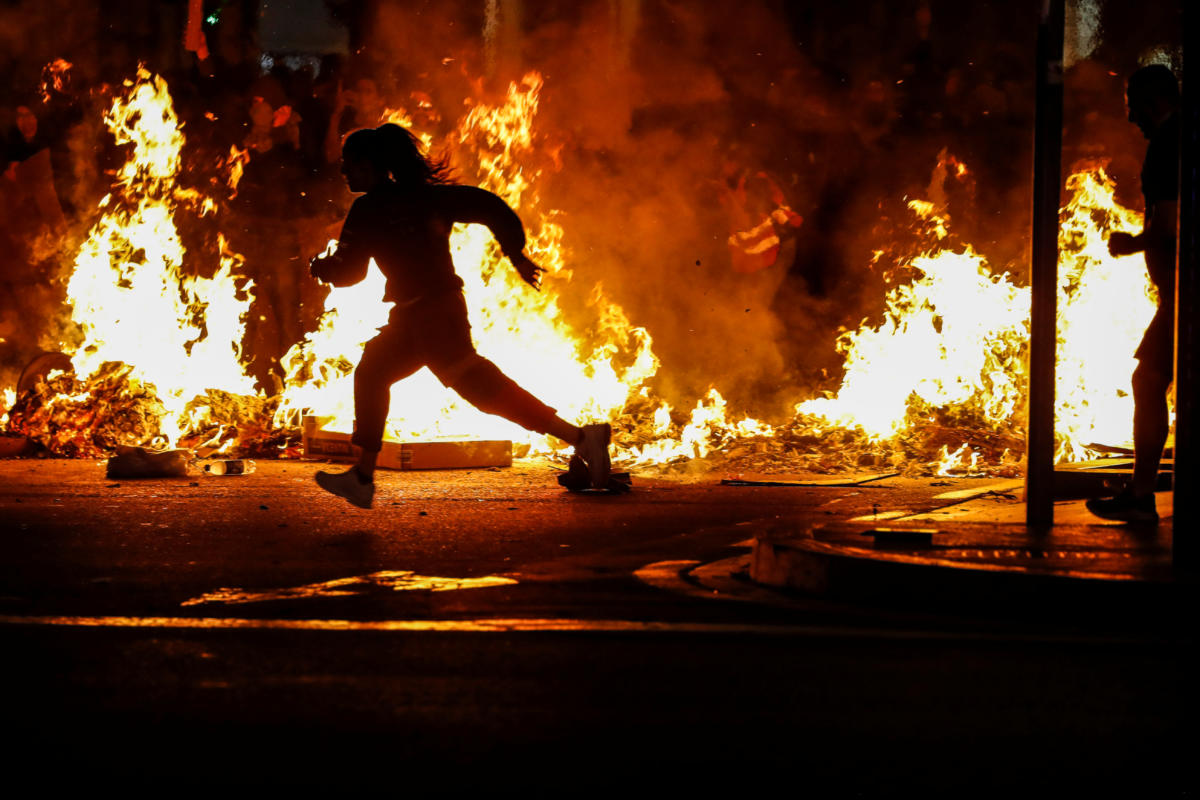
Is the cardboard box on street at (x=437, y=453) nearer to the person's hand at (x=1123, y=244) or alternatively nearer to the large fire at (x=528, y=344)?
the large fire at (x=528, y=344)

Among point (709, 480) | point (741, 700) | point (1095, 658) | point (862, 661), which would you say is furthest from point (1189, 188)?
point (709, 480)

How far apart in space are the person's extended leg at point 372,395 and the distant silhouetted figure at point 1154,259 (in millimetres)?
3220

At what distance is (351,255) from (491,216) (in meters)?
0.71

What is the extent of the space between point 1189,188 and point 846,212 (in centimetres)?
1023

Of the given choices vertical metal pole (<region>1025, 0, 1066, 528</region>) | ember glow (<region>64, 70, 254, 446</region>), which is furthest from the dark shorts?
ember glow (<region>64, 70, 254, 446</region>)

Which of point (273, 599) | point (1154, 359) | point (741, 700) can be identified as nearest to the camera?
point (741, 700)

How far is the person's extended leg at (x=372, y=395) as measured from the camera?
726 cm

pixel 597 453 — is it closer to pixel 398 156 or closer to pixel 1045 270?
pixel 398 156

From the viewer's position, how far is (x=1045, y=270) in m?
6.16

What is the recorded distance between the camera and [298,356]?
13477 millimetres

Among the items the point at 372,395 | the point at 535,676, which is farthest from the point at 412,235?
the point at 535,676

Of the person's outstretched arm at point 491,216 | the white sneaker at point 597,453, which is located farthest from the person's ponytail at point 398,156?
the white sneaker at point 597,453

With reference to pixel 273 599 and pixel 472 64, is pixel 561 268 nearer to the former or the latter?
pixel 472 64

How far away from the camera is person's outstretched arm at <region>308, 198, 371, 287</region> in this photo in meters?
7.03
